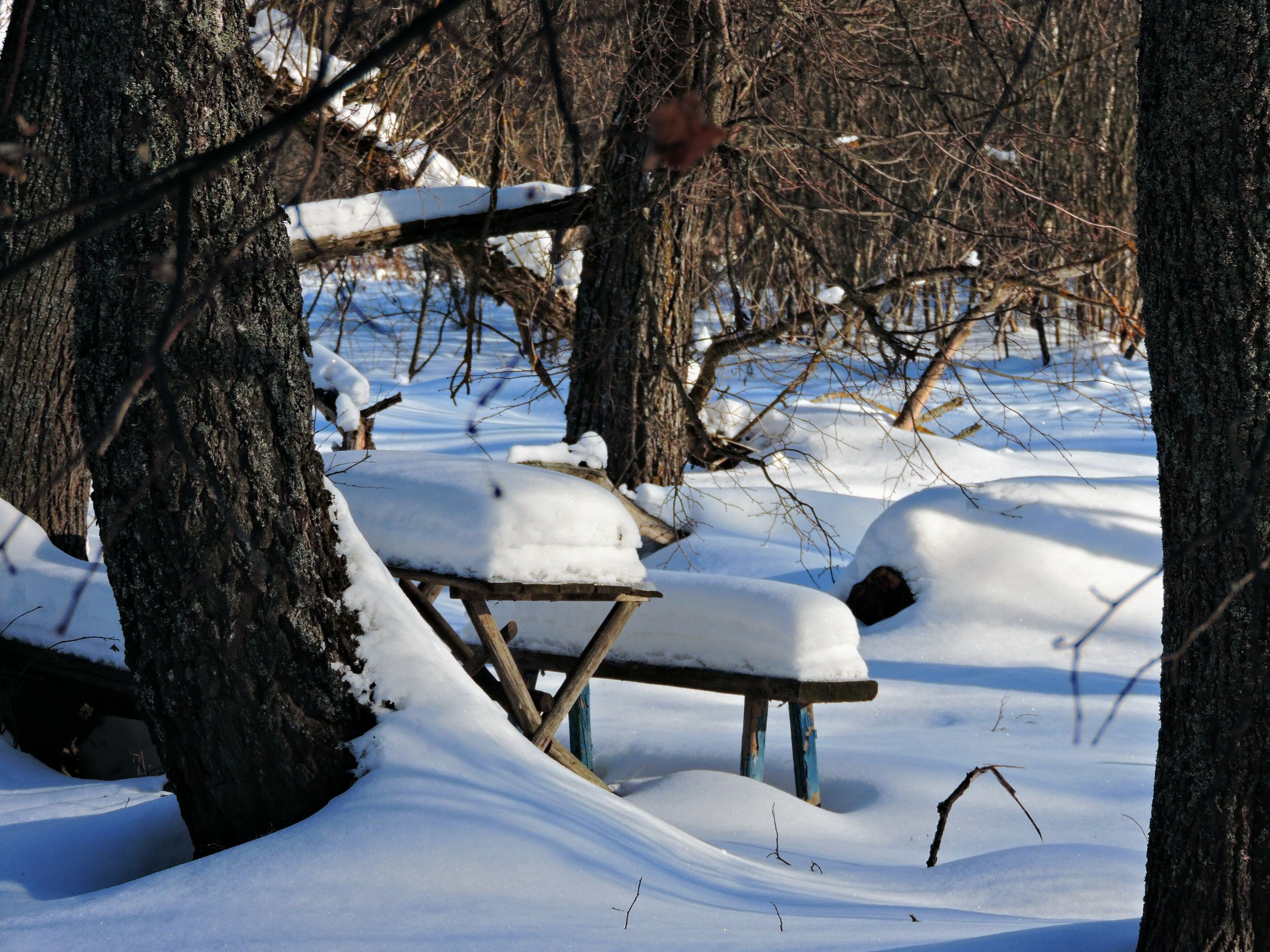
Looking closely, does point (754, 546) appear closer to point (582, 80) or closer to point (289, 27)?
point (582, 80)

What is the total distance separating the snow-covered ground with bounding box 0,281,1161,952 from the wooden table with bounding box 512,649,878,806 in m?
0.20

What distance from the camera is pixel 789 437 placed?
10875 mm

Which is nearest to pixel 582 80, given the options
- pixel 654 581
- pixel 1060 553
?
pixel 654 581

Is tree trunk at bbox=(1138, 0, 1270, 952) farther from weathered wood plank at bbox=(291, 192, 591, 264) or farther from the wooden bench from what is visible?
weathered wood plank at bbox=(291, 192, 591, 264)

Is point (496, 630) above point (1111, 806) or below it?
above

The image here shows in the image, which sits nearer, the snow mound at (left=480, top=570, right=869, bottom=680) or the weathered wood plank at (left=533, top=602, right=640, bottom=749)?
the weathered wood plank at (left=533, top=602, right=640, bottom=749)

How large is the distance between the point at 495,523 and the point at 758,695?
144 centimetres

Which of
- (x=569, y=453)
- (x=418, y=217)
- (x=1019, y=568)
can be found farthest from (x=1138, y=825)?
(x=418, y=217)

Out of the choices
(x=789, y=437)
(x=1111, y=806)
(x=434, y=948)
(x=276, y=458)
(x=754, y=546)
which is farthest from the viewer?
(x=789, y=437)

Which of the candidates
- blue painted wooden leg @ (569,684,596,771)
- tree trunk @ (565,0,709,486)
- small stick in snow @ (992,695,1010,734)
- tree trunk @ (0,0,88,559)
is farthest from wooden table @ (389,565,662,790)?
tree trunk @ (565,0,709,486)

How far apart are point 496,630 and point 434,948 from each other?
1958 mm

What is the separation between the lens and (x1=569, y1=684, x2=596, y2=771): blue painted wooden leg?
464 cm

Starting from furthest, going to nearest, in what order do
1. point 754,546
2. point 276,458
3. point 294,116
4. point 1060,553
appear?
point 754,546
point 1060,553
point 276,458
point 294,116

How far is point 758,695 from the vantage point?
419 cm
